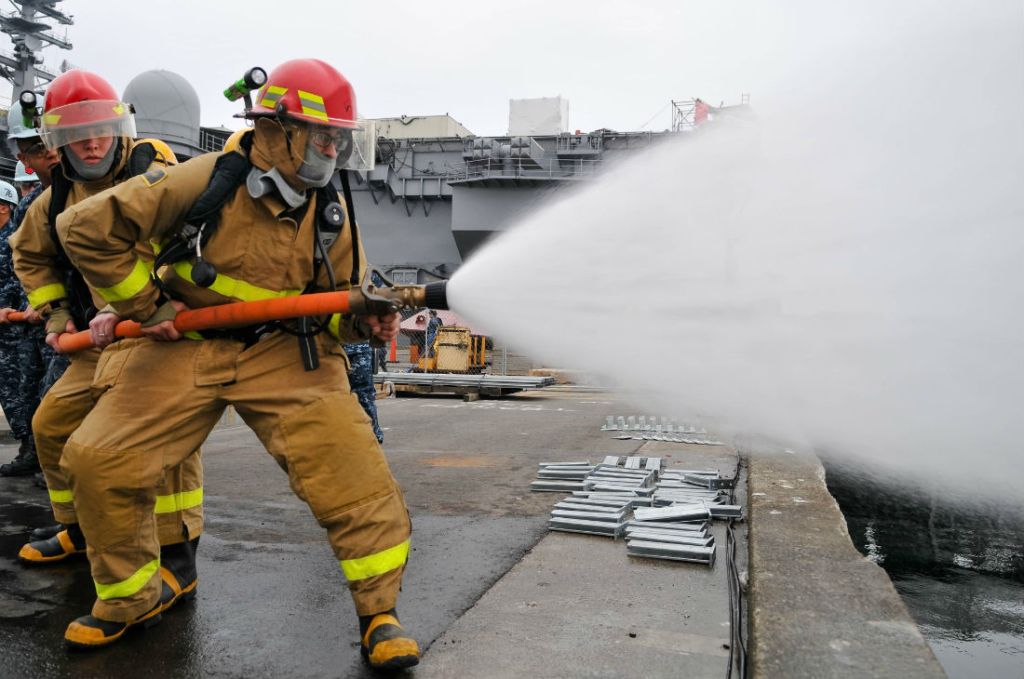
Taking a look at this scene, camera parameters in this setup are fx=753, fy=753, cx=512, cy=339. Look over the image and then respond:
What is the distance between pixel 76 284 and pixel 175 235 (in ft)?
3.77

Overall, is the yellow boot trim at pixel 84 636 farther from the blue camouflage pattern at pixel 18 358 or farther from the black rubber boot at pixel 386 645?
the blue camouflage pattern at pixel 18 358

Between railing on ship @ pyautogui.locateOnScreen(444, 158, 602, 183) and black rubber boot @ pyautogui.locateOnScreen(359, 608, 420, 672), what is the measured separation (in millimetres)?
27572

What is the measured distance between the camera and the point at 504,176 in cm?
2920

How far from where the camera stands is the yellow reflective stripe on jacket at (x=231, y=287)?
243 centimetres

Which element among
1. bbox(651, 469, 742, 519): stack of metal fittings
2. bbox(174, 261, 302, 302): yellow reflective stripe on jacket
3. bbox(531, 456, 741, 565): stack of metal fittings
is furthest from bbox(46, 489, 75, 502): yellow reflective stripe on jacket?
bbox(651, 469, 742, 519): stack of metal fittings

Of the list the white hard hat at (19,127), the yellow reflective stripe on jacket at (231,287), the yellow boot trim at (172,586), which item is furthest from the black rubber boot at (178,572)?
the white hard hat at (19,127)

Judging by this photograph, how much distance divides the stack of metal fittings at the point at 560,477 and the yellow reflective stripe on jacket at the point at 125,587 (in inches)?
111

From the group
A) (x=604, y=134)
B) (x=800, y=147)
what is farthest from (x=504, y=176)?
(x=800, y=147)

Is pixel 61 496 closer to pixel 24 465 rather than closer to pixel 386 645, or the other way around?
pixel 386 645

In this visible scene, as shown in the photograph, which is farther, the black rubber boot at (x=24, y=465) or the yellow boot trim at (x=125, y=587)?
the black rubber boot at (x=24, y=465)

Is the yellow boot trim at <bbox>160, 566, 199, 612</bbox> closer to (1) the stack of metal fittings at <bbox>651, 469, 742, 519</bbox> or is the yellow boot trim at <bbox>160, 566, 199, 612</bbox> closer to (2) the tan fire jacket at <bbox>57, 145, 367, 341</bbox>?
(2) the tan fire jacket at <bbox>57, 145, 367, 341</bbox>

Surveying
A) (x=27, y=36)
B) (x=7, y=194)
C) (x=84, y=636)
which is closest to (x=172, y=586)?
(x=84, y=636)

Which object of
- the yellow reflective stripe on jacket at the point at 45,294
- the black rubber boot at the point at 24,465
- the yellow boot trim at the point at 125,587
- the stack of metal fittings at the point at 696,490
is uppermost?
the yellow reflective stripe on jacket at the point at 45,294

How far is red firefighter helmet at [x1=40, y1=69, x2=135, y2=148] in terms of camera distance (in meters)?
2.93
